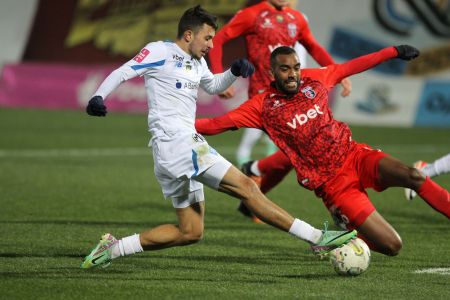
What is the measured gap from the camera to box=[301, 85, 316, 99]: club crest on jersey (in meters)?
7.48

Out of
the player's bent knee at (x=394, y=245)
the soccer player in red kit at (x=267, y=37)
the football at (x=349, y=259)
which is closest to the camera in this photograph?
the football at (x=349, y=259)

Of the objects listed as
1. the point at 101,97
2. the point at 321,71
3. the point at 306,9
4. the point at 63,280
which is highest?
the point at 306,9

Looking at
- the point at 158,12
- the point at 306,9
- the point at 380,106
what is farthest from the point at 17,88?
the point at 380,106

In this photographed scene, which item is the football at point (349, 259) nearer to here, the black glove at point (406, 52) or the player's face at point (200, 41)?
the black glove at point (406, 52)

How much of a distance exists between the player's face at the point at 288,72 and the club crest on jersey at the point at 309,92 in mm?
66

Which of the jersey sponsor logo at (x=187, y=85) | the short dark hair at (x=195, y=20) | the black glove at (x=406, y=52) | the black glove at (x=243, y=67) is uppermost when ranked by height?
the black glove at (x=406, y=52)

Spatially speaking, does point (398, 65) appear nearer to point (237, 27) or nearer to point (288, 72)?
point (237, 27)

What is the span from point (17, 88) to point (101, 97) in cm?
2017

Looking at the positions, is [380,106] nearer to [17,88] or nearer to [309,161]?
[17,88]

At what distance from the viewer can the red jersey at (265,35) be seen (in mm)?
10188

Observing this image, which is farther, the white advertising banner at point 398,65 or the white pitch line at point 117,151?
the white advertising banner at point 398,65

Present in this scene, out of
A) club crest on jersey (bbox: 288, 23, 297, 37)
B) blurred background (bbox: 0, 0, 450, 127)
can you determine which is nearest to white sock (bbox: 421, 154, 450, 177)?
club crest on jersey (bbox: 288, 23, 297, 37)

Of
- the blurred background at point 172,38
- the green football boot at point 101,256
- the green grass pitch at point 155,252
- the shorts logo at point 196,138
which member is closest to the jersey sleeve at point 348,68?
the shorts logo at point 196,138

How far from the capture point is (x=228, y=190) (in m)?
6.99
